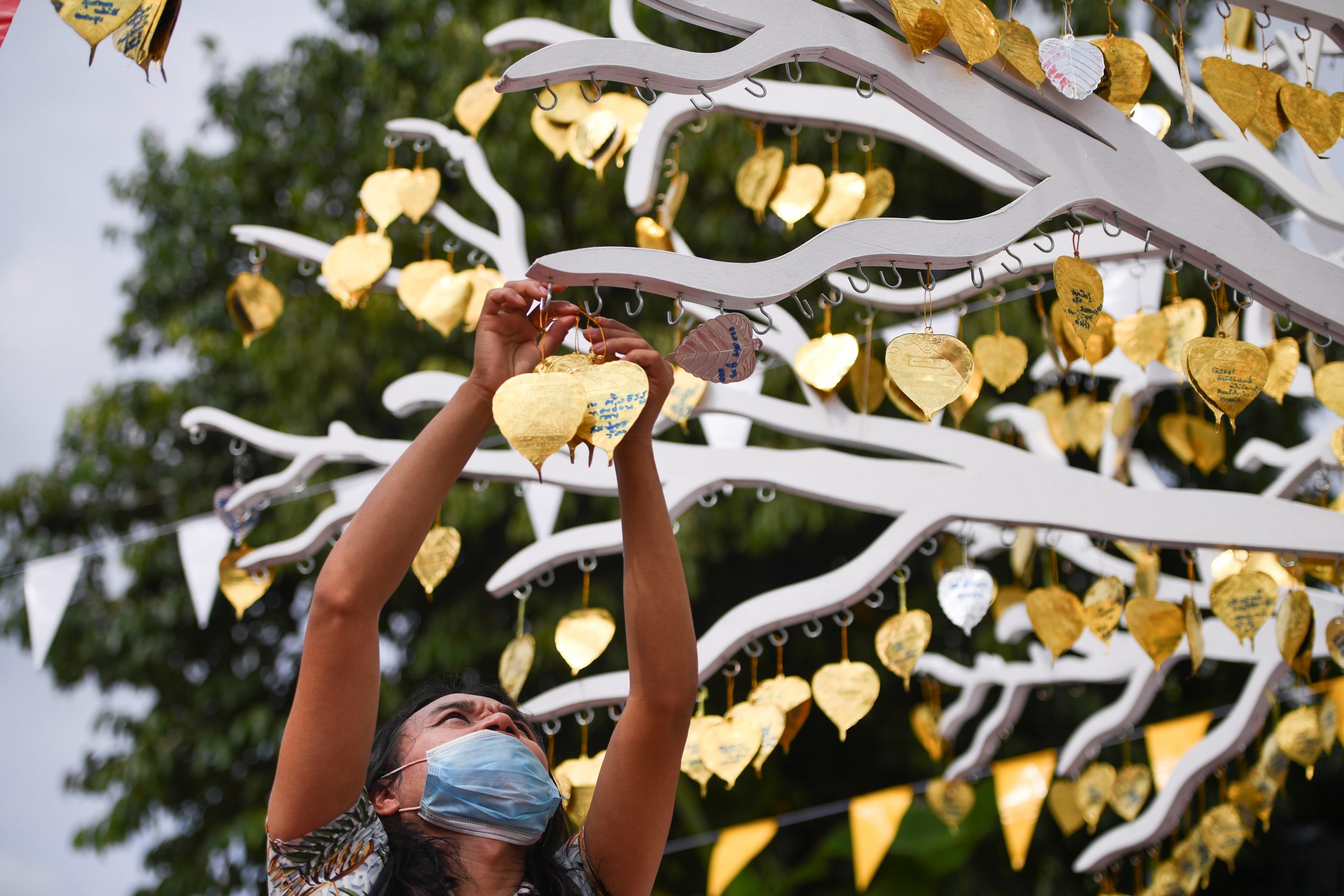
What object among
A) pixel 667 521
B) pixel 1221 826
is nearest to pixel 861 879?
pixel 1221 826

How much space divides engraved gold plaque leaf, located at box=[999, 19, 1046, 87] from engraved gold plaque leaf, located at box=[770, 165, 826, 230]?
84 centimetres

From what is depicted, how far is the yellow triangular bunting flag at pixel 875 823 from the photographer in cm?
393

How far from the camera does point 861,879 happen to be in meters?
3.77

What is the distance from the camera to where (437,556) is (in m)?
2.54

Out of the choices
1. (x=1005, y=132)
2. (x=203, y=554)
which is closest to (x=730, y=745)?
(x=1005, y=132)

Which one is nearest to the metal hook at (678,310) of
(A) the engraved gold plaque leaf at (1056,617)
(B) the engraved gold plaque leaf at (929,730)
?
(A) the engraved gold plaque leaf at (1056,617)

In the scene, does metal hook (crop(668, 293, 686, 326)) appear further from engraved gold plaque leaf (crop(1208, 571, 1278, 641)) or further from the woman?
engraved gold plaque leaf (crop(1208, 571, 1278, 641))

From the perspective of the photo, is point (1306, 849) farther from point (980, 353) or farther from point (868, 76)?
point (868, 76)

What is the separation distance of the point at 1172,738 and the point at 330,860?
3.26m

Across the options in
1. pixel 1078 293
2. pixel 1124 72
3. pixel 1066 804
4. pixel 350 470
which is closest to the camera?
pixel 1078 293

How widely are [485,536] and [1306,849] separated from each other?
4.41 m

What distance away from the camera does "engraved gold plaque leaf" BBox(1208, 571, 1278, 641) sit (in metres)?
2.30

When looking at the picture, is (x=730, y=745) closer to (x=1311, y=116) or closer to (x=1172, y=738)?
(x=1311, y=116)

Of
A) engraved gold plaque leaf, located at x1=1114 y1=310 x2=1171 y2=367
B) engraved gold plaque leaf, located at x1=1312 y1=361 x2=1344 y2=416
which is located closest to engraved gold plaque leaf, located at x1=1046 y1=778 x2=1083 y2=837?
engraved gold plaque leaf, located at x1=1114 y1=310 x2=1171 y2=367
